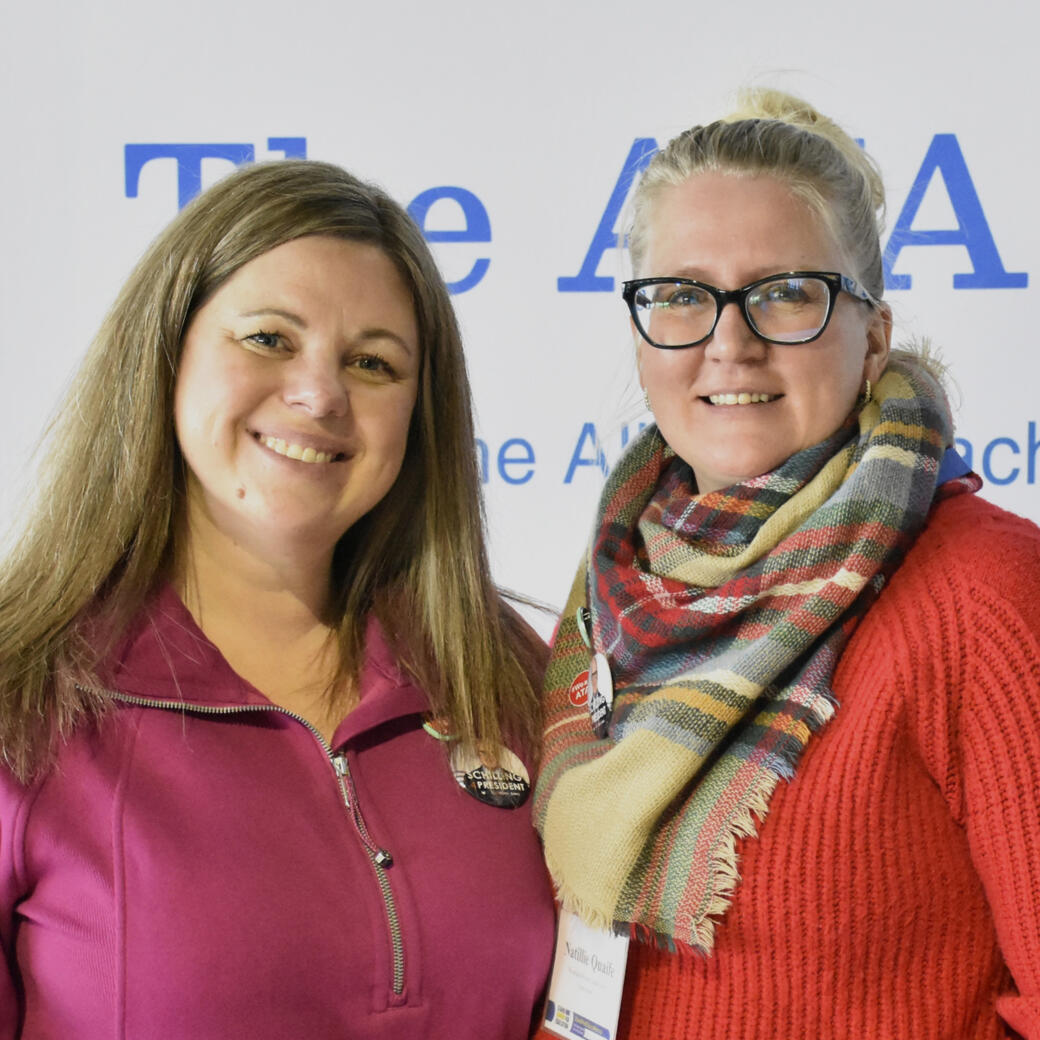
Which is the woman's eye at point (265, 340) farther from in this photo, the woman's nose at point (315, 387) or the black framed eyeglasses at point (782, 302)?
the black framed eyeglasses at point (782, 302)

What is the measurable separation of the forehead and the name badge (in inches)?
29.9

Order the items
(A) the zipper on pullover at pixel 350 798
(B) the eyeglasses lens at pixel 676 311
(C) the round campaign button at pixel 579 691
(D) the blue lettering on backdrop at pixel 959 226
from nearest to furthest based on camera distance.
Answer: (A) the zipper on pullover at pixel 350 798 → (B) the eyeglasses lens at pixel 676 311 → (C) the round campaign button at pixel 579 691 → (D) the blue lettering on backdrop at pixel 959 226

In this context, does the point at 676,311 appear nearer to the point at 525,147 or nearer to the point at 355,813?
the point at 355,813

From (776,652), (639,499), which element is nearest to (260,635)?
(639,499)

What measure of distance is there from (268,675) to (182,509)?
0.77ft

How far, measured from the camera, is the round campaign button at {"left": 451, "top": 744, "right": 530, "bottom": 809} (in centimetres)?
154

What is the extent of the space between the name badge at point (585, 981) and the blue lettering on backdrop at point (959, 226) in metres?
1.60

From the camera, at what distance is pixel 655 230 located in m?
1.55

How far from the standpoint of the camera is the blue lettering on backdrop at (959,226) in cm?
258

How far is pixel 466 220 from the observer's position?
107 inches

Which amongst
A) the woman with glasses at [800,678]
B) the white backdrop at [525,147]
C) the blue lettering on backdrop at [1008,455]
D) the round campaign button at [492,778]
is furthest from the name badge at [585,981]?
the blue lettering on backdrop at [1008,455]

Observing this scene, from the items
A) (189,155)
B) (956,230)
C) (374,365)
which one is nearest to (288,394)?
(374,365)

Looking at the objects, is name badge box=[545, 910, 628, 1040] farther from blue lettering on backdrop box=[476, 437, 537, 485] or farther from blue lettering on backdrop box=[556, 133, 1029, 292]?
blue lettering on backdrop box=[556, 133, 1029, 292]

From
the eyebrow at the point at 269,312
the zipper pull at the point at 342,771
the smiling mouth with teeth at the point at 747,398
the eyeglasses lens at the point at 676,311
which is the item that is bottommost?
the zipper pull at the point at 342,771
